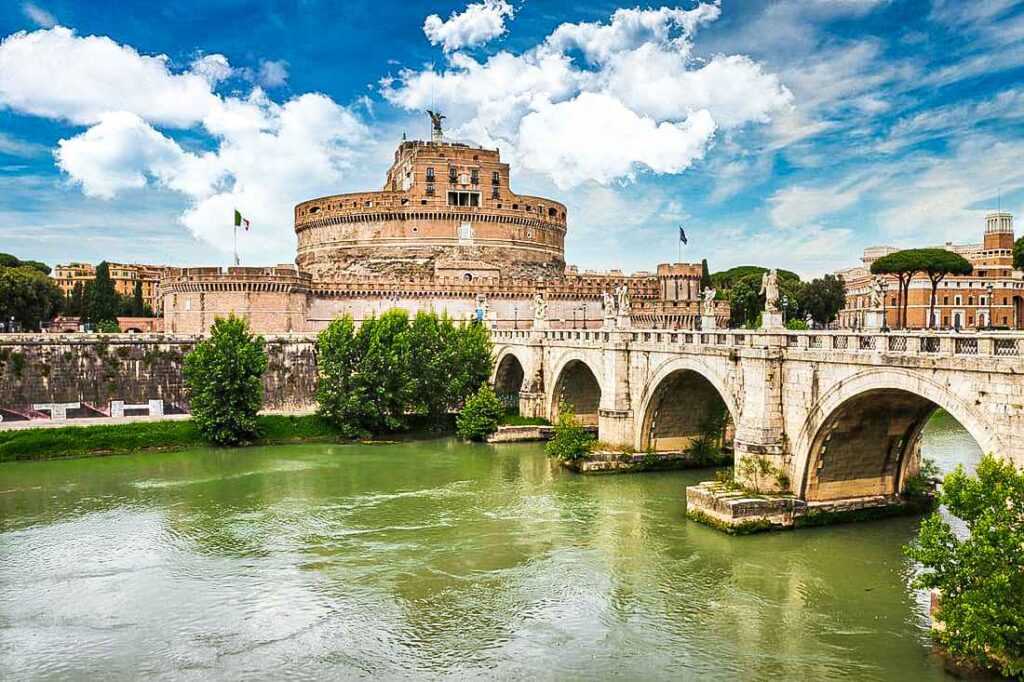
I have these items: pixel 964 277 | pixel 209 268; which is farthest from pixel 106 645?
pixel 964 277

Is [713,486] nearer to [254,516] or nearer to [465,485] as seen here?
[465,485]

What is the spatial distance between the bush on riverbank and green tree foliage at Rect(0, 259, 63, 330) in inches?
841

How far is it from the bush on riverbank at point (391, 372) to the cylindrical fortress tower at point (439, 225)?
1918 cm

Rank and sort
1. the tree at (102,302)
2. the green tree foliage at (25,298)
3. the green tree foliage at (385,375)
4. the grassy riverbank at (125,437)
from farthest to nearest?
1. the tree at (102,302)
2. the green tree foliage at (25,298)
3. the green tree foliage at (385,375)
4. the grassy riverbank at (125,437)

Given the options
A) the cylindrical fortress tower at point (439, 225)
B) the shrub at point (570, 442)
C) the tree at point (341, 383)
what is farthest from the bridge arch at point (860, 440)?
the cylindrical fortress tower at point (439, 225)

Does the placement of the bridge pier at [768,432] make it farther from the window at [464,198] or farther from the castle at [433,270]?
the window at [464,198]

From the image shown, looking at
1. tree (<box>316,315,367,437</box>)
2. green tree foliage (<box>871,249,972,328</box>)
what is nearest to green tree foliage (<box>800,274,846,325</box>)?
green tree foliage (<box>871,249,972,328</box>)

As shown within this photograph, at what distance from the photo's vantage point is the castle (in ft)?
147

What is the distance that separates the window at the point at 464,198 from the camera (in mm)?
56406

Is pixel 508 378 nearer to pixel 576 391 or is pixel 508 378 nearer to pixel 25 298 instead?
pixel 576 391

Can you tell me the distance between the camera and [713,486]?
19047mm

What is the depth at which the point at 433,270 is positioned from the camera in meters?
54.7

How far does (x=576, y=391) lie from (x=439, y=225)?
84.5ft

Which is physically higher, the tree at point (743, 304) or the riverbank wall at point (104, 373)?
the tree at point (743, 304)
